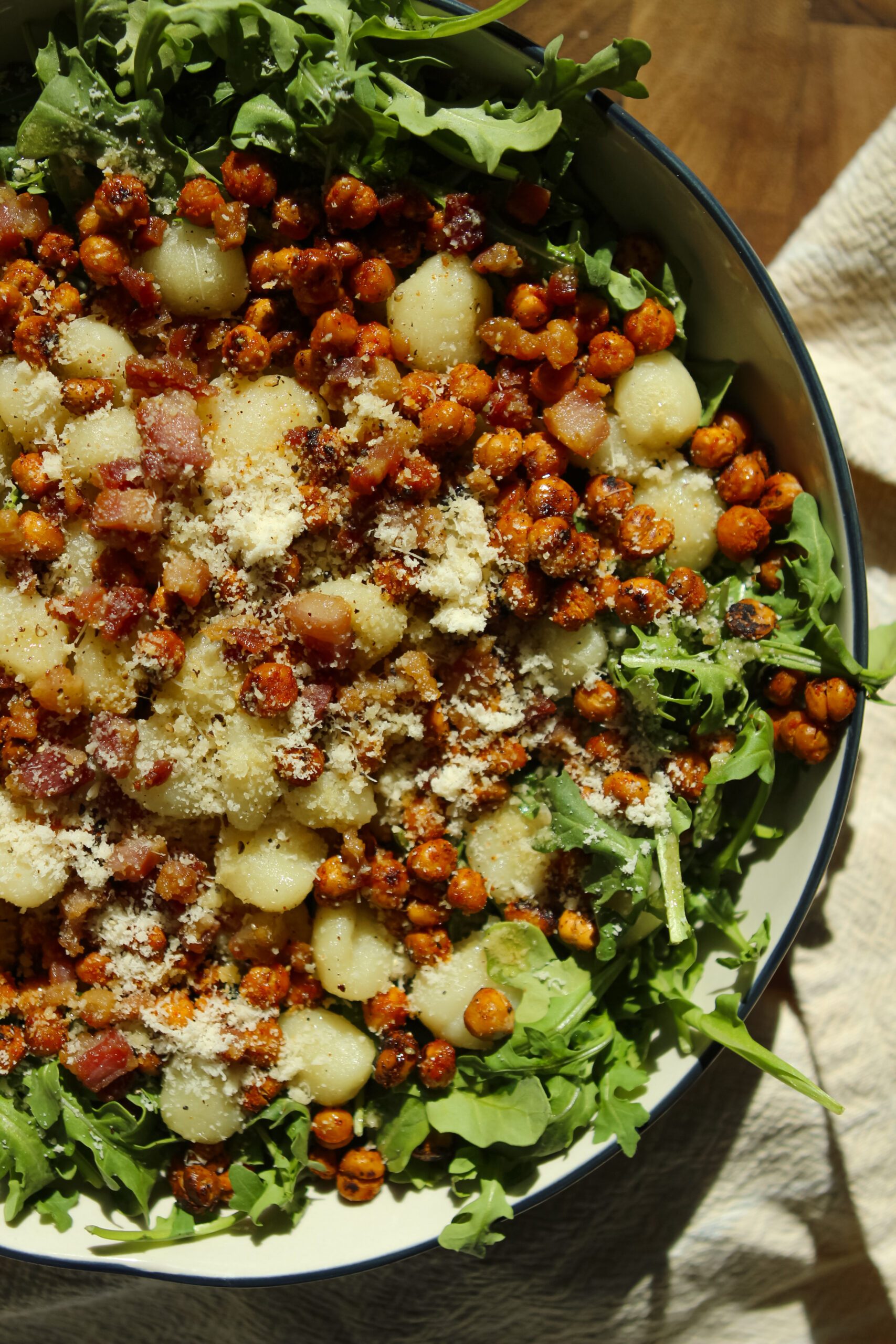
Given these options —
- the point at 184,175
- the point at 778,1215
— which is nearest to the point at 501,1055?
the point at 778,1215

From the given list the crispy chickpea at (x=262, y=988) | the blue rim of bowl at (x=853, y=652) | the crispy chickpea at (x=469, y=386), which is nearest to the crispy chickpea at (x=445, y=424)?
the crispy chickpea at (x=469, y=386)

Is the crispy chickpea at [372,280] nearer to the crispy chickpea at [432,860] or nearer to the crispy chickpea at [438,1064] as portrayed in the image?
the crispy chickpea at [432,860]

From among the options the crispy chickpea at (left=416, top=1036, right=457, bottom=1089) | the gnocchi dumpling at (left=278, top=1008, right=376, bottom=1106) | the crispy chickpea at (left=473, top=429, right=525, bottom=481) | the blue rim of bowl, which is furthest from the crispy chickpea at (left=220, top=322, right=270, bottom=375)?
the crispy chickpea at (left=416, top=1036, right=457, bottom=1089)

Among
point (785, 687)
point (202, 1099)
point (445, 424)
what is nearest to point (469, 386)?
point (445, 424)

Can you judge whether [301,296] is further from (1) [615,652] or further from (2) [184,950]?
(2) [184,950]

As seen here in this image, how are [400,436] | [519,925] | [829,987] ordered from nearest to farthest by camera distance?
1. [400,436]
2. [519,925]
3. [829,987]

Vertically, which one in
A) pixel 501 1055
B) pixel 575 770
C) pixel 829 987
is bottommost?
pixel 501 1055

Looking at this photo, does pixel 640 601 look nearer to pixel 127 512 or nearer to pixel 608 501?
pixel 608 501
